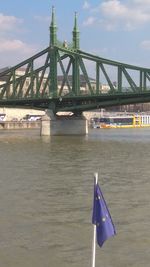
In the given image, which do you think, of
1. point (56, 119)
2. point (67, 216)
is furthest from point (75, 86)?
point (67, 216)

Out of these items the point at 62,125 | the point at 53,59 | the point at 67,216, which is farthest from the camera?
the point at 53,59

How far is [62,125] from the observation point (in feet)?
424

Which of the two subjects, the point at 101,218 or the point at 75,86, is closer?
the point at 101,218

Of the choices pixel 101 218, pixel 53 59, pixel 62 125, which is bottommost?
pixel 62 125

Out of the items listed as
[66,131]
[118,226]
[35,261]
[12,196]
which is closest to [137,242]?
[118,226]

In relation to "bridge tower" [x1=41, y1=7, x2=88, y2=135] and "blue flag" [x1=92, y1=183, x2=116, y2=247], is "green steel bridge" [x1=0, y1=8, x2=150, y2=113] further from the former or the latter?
"blue flag" [x1=92, y1=183, x2=116, y2=247]

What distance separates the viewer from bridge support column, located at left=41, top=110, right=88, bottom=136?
127188 millimetres

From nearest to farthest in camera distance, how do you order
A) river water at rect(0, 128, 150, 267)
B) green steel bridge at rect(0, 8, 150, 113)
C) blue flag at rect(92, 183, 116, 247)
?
1. blue flag at rect(92, 183, 116, 247)
2. river water at rect(0, 128, 150, 267)
3. green steel bridge at rect(0, 8, 150, 113)

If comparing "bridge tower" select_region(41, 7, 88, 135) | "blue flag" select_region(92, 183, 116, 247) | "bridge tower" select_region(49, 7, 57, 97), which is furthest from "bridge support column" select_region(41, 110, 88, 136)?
"blue flag" select_region(92, 183, 116, 247)

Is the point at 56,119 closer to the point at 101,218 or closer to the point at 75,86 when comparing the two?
the point at 75,86

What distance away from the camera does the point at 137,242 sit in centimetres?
2016

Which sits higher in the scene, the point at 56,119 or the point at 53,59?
the point at 53,59

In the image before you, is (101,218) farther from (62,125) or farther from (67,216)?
(62,125)

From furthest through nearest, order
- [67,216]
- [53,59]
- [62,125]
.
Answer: [53,59] → [62,125] → [67,216]
